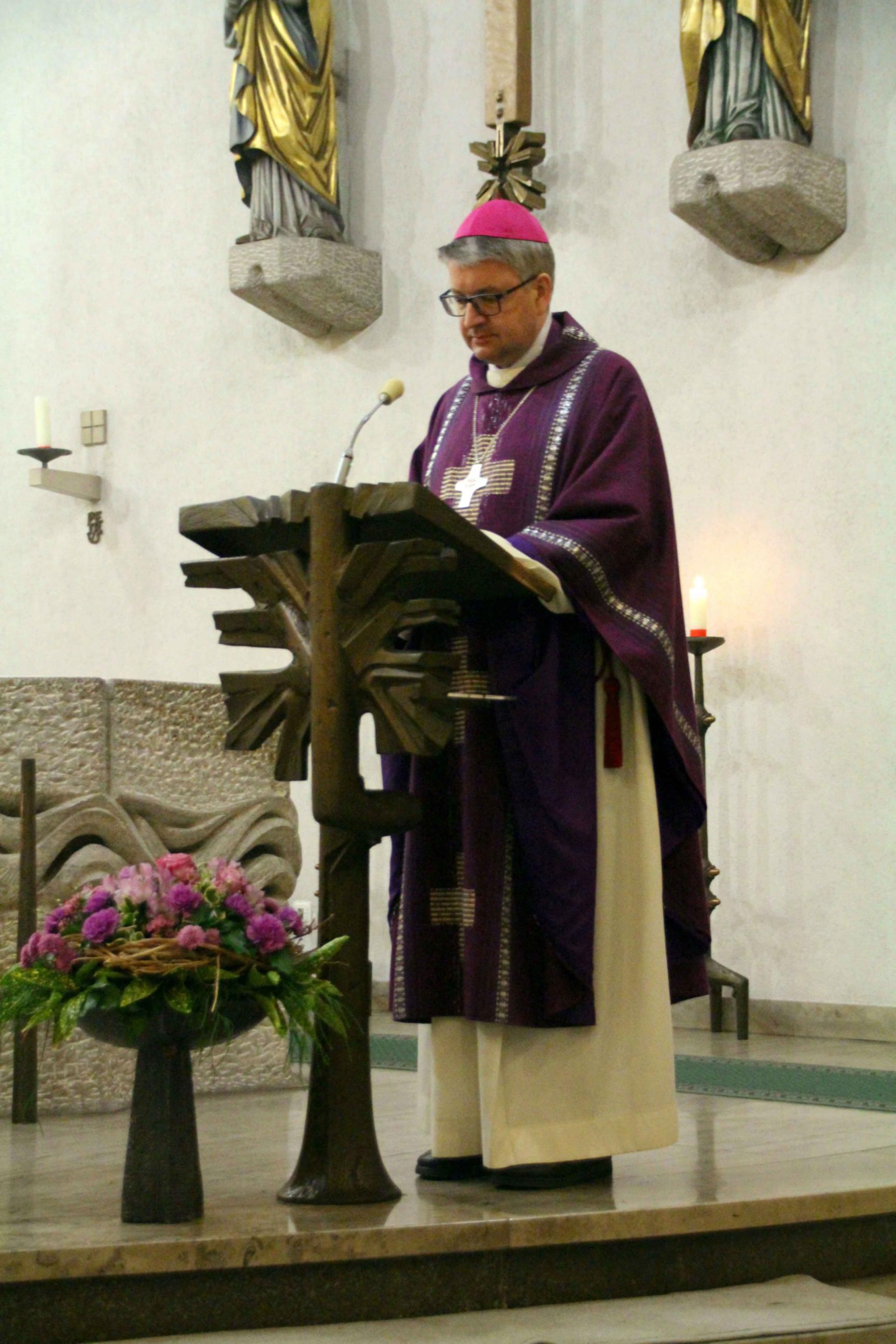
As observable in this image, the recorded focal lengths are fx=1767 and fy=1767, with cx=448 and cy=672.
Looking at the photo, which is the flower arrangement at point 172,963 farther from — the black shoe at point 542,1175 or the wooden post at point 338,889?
the black shoe at point 542,1175

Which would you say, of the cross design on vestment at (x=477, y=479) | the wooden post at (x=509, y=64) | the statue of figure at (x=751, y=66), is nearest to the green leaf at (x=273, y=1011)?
the cross design on vestment at (x=477, y=479)

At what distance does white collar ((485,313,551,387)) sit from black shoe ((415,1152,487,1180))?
4.90 feet

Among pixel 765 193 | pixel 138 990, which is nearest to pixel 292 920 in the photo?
pixel 138 990

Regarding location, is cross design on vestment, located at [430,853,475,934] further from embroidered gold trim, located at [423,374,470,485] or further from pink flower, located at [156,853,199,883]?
embroidered gold trim, located at [423,374,470,485]

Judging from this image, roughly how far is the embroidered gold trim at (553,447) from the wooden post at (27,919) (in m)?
1.56

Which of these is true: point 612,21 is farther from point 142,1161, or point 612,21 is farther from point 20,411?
point 142,1161

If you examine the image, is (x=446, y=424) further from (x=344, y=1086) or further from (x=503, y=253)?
(x=344, y=1086)

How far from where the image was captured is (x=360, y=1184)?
2.92 meters

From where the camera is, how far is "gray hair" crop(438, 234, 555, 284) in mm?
3293

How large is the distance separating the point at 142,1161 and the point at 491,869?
2.59 feet

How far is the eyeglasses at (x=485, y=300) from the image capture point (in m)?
3.33

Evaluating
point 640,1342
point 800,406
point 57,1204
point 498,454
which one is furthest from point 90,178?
point 640,1342

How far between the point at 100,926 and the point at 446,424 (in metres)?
1.34

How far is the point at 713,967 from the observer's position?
250 inches
